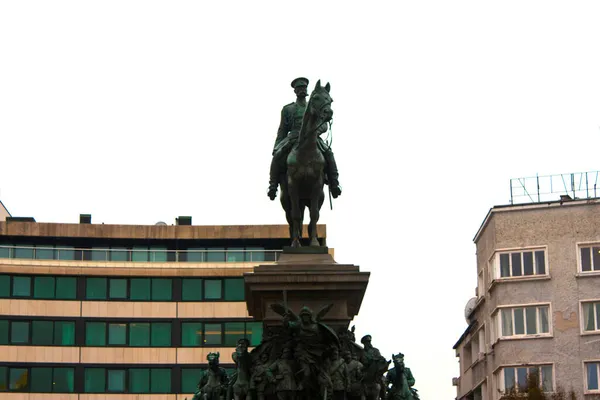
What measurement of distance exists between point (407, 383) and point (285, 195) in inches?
174

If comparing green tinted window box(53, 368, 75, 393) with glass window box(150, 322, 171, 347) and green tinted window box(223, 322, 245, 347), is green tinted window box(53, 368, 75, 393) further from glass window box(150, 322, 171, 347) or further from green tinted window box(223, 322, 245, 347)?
green tinted window box(223, 322, 245, 347)

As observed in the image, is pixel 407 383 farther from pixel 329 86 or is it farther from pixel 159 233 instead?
pixel 159 233

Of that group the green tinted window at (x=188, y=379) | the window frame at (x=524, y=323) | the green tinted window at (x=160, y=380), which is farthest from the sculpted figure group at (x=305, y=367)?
the green tinted window at (x=160, y=380)

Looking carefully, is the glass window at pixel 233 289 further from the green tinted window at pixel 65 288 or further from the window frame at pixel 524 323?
the window frame at pixel 524 323

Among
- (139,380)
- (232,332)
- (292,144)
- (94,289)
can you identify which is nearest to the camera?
(292,144)

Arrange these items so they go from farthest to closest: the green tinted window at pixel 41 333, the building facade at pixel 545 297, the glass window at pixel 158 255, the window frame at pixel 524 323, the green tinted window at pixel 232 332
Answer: the glass window at pixel 158 255 < the green tinted window at pixel 232 332 < the green tinted window at pixel 41 333 < the window frame at pixel 524 323 < the building facade at pixel 545 297

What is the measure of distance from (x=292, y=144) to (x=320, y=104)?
1490mm

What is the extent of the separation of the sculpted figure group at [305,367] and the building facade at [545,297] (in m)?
48.3

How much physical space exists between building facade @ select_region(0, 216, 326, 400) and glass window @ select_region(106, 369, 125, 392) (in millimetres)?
66

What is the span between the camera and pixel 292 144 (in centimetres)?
2586

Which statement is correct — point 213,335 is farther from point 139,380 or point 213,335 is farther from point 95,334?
point 95,334

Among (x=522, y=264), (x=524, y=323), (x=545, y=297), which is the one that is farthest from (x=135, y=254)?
(x=545, y=297)

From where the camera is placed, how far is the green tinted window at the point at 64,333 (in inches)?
3501

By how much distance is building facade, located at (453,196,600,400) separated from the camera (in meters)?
71.9
